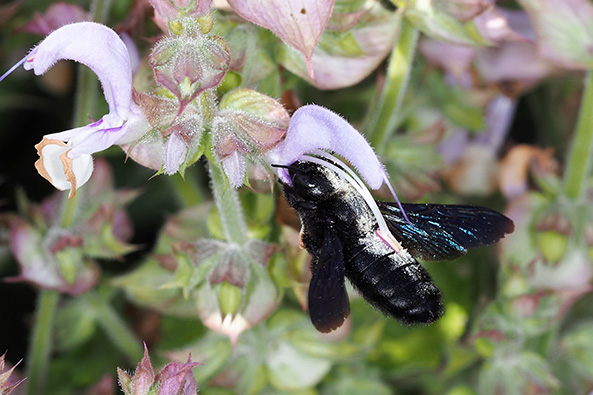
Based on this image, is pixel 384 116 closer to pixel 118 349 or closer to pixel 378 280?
pixel 378 280

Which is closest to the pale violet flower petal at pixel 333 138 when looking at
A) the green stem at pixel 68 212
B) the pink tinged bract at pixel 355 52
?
the pink tinged bract at pixel 355 52

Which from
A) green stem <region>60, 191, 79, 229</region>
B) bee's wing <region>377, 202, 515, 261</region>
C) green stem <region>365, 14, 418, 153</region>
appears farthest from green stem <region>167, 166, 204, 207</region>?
bee's wing <region>377, 202, 515, 261</region>

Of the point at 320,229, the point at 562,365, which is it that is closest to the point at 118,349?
the point at 320,229

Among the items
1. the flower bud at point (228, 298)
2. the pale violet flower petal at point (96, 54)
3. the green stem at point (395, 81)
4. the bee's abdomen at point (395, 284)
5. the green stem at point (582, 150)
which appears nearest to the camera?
the pale violet flower petal at point (96, 54)

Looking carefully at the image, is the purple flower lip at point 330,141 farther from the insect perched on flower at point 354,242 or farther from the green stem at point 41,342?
the green stem at point 41,342

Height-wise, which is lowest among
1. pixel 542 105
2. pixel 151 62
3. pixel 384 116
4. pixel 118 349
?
pixel 118 349

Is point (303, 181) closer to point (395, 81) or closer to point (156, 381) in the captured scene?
point (156, 381)

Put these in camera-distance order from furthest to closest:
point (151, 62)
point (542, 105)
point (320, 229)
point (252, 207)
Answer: point (542, 105) < point (252, 207) < point (320, 229) < point (151, 62)
